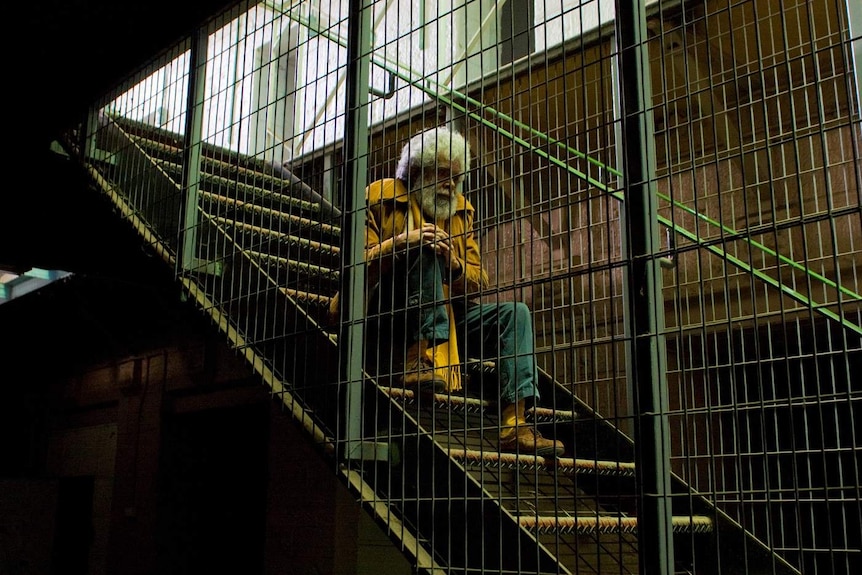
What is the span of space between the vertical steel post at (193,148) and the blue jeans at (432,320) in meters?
1.00

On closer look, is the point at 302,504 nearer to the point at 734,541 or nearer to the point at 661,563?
the point at 734,541

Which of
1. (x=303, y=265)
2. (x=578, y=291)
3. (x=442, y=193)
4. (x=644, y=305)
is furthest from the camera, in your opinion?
(x=578, y=291)

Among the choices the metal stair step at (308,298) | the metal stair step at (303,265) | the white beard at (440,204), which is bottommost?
the metal stair step at (308,298)

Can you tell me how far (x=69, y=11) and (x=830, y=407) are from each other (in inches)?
143

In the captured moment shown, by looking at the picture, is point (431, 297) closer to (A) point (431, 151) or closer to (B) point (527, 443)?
(B) point (527, 443)

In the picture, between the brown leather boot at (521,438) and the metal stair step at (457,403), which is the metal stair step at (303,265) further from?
the brown leather boot at (521,438)

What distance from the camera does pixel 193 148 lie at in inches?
155

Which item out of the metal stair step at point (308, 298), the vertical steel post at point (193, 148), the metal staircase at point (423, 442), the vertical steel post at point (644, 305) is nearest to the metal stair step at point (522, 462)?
the metal staircase at point (423, 442)

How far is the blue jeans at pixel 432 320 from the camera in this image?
2.77m

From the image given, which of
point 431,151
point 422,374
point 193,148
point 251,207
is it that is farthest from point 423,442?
point 193,148

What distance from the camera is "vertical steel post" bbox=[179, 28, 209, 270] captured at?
3.79m

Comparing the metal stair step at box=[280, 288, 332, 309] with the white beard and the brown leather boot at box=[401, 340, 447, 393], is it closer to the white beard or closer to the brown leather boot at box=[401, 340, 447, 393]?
the brown leather boot at box=[401, 340, 447, 393]

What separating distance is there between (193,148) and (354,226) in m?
1.33

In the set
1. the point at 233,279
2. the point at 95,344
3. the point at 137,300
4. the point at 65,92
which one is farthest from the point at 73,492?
the point at 233,279
